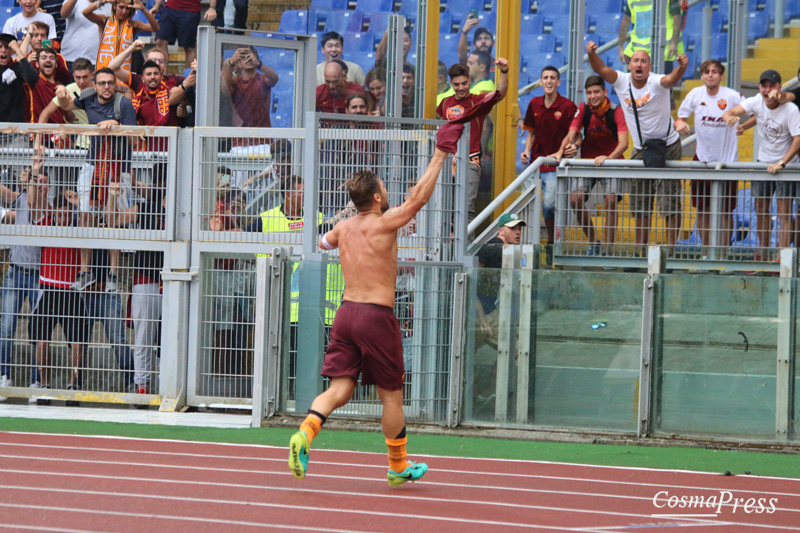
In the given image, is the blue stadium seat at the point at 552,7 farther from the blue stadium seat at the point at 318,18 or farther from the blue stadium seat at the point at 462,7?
the blue stadium seat at the point at 318,18

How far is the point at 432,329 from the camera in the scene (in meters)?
10.2

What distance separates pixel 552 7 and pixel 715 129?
5.59 m

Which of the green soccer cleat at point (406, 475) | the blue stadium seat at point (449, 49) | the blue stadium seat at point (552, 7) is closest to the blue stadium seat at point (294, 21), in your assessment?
the blue stadium seat at point (449, 49)

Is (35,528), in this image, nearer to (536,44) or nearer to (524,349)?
(524,349)

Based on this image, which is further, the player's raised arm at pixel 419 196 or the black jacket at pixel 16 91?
the black jacket at pixel 16 91

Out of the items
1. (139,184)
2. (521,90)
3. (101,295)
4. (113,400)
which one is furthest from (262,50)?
(521,90)

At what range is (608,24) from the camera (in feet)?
52.6

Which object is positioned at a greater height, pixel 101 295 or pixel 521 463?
pixel 101 295

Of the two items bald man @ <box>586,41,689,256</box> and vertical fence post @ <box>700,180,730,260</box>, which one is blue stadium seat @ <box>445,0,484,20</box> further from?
vertical fence post @ <box>700,180,730,260</box>

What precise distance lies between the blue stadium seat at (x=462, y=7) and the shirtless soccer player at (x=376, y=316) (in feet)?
32.4

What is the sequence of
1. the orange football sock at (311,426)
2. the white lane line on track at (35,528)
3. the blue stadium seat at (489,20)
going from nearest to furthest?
the white lane line on track at (35,528) < the orange football sock at (311,426) < the blue stadium seat at (489,20)

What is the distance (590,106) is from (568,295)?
3302 mm

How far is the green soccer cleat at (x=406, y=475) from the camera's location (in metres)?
7.17

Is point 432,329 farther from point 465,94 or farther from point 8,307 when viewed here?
point 8,307
